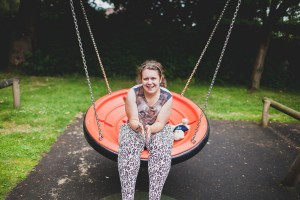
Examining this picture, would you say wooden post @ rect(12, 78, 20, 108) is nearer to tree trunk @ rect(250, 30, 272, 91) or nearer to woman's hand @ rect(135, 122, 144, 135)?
woman's hand @ rect(135, 122, 144, 135)

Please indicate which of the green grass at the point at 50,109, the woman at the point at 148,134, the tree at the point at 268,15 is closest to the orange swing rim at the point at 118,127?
the woman at the point at 148,134

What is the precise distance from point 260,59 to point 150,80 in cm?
601

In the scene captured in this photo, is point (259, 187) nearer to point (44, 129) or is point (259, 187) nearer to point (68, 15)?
point (44, 129)

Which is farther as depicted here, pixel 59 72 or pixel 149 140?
pixel 59 72

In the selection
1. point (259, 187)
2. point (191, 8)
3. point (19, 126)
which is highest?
point (191, 8)

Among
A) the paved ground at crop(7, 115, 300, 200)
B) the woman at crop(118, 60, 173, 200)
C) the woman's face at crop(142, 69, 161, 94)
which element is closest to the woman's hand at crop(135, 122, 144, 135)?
the woman at crop(118, 60, 173, 200)

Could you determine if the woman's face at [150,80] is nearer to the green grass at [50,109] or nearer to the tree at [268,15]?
the green grass at [50,109]

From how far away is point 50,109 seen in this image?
5562mm

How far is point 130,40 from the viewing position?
9367 mm

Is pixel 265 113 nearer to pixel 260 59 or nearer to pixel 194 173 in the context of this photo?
pixel 194 173

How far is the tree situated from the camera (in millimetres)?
6922

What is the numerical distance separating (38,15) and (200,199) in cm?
798

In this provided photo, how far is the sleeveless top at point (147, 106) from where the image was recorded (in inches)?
110

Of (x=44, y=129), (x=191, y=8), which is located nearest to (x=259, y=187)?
(x=44, y=129)
